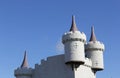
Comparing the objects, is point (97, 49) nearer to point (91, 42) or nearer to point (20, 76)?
point (91, 42)

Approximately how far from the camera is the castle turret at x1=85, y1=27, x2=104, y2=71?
68.7 metres

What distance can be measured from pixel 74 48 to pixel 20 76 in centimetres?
1519

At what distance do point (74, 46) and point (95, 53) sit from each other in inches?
310

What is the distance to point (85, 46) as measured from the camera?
229ft

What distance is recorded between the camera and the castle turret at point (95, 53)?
68.7m

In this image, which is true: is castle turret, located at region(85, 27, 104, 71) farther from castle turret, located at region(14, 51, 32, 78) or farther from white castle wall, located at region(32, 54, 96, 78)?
castle turret, located at region(14, 51, 32, 78)

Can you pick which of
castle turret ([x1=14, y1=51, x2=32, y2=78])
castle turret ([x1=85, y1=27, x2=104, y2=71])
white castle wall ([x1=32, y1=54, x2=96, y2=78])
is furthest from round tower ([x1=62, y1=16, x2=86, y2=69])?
castle turret ([x1=14, y1=51, x2=32, y2=78])

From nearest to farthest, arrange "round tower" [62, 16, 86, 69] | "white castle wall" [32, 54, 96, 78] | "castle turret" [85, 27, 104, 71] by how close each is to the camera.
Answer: "round tower" [62, 16, 86, 69]
"white castle wall" [32, 54, 96, 78]
"castle turret" [85, 27, 104, 71]

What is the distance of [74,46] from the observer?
6303 cm

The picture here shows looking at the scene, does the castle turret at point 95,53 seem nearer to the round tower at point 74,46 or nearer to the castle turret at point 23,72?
the round tower at point 74,46

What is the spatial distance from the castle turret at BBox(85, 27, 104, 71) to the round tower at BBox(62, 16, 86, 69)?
4370mm

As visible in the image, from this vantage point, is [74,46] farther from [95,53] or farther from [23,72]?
[23,72]

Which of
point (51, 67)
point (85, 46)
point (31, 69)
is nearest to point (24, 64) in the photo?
point (31, 69)

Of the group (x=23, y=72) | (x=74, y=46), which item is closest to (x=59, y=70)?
(x=74, y=46)
